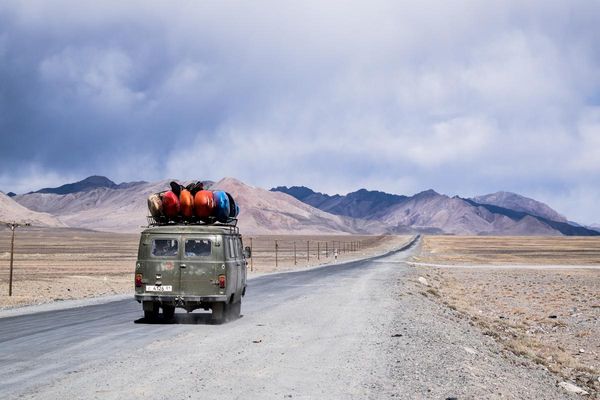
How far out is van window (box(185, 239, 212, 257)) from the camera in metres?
18.4

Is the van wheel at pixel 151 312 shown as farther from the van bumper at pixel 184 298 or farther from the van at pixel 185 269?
the van bumper at pixel 184 298

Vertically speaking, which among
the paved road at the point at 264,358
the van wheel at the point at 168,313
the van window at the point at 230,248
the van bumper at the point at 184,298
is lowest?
the paved road at the point at 264,358

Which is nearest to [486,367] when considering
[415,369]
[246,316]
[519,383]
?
[519,383]

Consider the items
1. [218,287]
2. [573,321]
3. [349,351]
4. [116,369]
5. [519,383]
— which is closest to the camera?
[116,369]

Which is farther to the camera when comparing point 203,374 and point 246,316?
point 246,316

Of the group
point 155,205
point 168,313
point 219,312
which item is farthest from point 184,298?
point 155,205

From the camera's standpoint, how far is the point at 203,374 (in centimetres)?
1102

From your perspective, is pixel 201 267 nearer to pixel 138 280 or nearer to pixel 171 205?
pixel 138 280

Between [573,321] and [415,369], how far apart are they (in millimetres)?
17910

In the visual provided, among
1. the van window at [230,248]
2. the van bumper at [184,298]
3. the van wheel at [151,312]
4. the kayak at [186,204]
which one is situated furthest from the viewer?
the kayak at [186,204]

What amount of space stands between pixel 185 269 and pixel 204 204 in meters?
2.29

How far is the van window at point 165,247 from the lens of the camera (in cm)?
1845

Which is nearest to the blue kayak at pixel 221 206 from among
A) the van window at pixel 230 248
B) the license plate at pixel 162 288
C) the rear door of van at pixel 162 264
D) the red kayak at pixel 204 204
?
the red kayak at pixel 204 204

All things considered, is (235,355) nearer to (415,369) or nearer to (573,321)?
(415,369)
